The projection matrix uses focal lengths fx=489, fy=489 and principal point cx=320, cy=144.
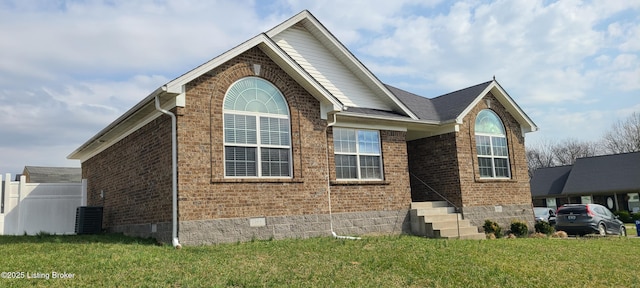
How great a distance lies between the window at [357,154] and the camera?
47.6ft

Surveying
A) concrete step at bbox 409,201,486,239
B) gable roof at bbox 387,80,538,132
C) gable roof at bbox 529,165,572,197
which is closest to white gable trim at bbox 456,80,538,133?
gable roof at bbox 387,80,538,132

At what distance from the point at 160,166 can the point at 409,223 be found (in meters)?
7.76

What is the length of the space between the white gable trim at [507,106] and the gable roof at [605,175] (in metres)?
20.4

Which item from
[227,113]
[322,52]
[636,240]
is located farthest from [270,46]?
[636,240]

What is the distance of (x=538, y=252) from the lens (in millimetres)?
11445

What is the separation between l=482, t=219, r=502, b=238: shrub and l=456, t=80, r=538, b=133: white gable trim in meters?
3.72

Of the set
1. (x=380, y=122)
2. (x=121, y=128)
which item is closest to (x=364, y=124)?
(x=380, y=122)

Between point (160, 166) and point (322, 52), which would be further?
Result: point (322, 52)

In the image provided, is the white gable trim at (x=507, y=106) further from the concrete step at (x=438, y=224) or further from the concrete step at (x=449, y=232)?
the concrete step at (x=449, y=232)

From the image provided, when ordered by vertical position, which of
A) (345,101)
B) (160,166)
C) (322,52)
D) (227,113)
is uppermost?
(322,52)

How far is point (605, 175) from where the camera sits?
3694 cm

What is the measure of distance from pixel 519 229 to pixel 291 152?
9276mm

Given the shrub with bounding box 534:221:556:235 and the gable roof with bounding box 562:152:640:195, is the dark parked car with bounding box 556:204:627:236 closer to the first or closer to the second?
the shrub with bounding box 534:221:556:235

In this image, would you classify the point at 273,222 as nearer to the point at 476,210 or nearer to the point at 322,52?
the point at 322,52
